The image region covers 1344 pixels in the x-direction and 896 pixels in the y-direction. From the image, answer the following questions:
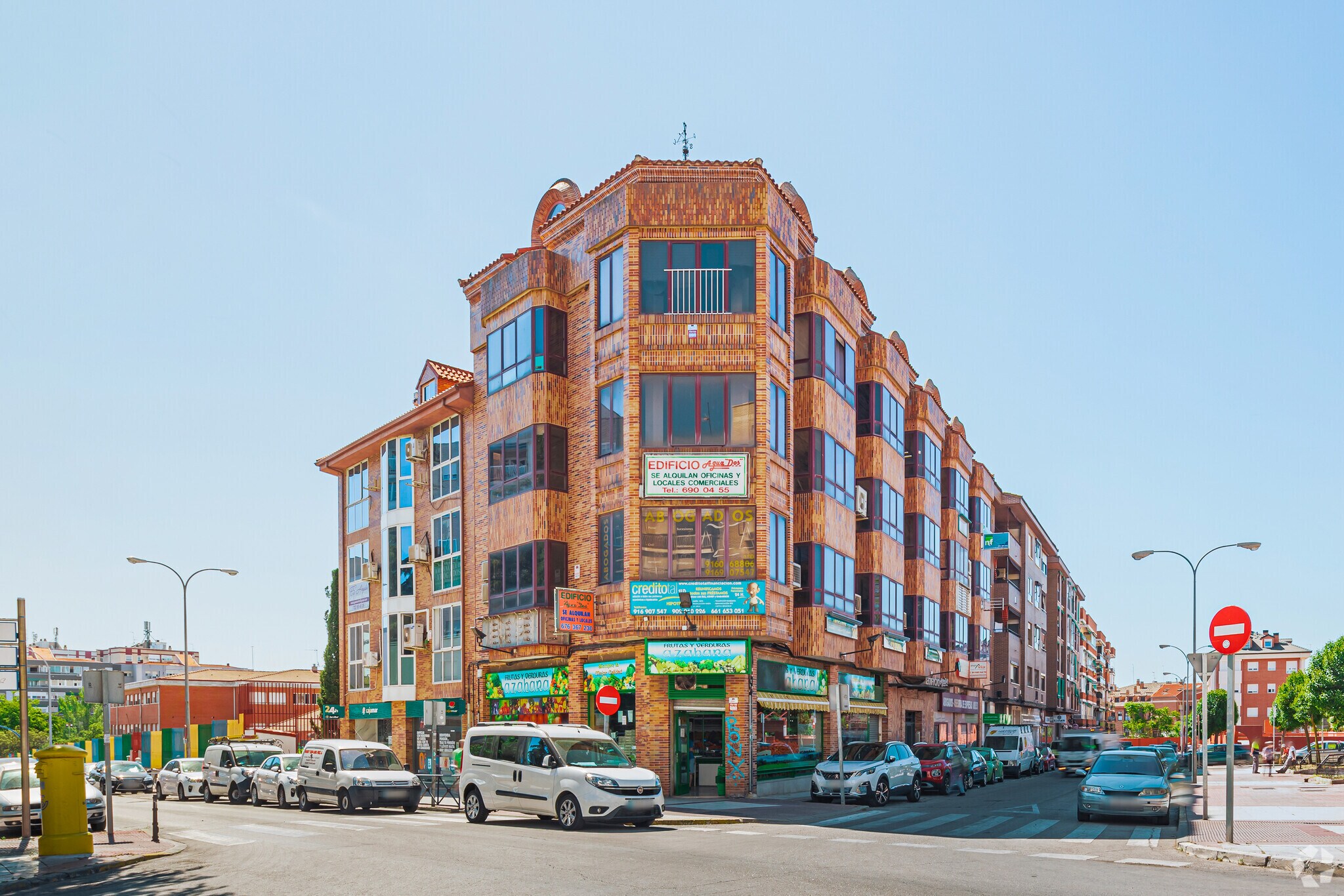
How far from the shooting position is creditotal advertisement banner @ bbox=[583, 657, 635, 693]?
31.8 m

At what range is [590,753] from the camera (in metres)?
22.0

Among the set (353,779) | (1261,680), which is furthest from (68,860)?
(1261,680)

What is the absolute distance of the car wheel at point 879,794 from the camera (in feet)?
95.7

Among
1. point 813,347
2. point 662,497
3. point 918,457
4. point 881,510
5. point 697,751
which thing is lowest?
point 697,751

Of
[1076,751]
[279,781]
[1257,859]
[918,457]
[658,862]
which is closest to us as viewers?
[658,862]

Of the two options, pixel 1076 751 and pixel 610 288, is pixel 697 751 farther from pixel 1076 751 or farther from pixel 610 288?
pixel 1076 751

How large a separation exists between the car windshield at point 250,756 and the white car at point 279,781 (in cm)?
228

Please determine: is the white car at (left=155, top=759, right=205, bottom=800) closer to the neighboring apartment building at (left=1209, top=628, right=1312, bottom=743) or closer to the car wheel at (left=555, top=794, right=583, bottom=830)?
the car wheel at (left=555, top=794, right=583, bottom=830)

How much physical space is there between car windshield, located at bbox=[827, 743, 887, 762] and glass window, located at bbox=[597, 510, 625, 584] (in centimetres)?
721

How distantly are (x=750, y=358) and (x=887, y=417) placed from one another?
13.5 m

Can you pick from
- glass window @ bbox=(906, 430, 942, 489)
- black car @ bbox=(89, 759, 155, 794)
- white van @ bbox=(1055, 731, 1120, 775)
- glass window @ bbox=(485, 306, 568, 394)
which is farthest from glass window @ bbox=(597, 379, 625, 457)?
white van @ bbox=(1055, 731, 1120, 775)

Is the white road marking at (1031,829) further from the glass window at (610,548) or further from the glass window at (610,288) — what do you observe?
the glass window at (610,288)

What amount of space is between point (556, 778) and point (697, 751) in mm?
10742

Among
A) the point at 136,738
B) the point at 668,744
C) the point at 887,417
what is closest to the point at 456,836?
the point at 668,744
